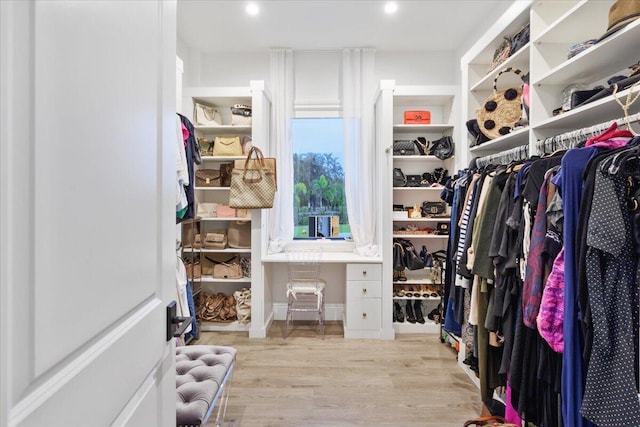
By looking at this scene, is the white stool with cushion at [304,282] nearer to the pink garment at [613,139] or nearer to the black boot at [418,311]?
the black boot at [418,311]

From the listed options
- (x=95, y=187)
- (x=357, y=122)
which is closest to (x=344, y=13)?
(x=357, y=122)

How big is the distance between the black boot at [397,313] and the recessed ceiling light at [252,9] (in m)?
3.12

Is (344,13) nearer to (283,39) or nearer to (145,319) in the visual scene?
(283,39)

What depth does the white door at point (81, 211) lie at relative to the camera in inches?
16.3

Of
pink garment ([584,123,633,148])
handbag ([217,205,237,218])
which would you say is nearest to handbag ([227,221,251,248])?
handbag ([217,205,237,218])

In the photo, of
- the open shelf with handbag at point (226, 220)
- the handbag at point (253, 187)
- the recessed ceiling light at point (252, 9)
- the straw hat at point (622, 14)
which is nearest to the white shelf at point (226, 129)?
the open shelf with handbag at point (226, 220)

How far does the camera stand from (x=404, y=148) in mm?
3400

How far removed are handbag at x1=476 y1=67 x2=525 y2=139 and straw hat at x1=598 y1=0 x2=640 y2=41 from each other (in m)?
0.73

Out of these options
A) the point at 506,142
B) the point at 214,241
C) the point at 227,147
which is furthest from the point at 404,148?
the point at 214,241

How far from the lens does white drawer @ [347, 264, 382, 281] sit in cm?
325

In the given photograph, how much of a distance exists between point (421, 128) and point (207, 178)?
7.54 feet

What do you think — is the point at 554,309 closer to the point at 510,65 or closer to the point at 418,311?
the point at 510,65

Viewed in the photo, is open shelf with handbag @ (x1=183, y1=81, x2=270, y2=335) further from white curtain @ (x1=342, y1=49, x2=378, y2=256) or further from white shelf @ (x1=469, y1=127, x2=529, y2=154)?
white shelf @ (x1=469, y1=127, x2=529, y2=154)

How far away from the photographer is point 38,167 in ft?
1.46
